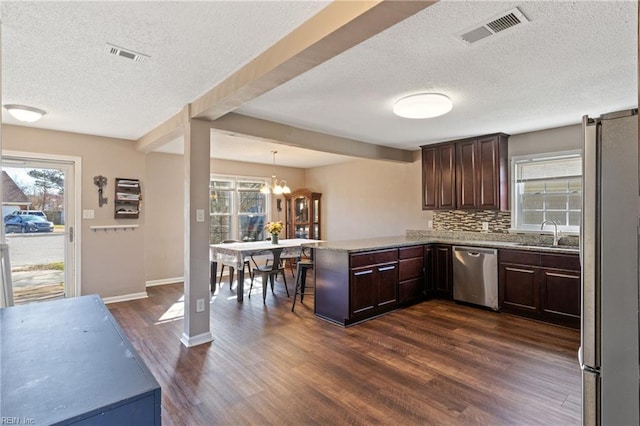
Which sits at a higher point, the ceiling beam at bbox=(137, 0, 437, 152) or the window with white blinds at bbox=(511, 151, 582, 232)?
the ceiling beam at bbox=(137, 0, 437, 152)

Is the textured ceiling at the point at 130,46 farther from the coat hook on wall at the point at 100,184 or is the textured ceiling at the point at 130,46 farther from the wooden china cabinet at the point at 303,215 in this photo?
→ the wooden china cabinet at the point at 303,215

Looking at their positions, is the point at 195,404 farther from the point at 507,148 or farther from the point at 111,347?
the point at 507,148

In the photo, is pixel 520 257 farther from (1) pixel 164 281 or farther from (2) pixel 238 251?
(1) pixel 164 281

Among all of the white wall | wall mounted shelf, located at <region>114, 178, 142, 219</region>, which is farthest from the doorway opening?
the white wall

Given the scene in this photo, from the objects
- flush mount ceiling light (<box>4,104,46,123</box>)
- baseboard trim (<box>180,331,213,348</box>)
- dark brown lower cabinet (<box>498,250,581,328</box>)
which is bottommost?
baseboard trim (<box>180,331,213,348</box>)

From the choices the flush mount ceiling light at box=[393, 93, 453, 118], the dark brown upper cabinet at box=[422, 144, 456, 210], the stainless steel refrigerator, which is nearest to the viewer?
the stainless steel refrigerator

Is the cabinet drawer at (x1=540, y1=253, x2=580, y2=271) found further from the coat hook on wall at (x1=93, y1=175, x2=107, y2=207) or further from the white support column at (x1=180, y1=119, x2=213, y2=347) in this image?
the coat hook on wall at (x1=93, y1=175, x2=107, y2=207)

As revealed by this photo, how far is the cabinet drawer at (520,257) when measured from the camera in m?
3.92

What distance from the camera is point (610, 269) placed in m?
1.22

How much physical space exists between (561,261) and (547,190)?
1154 mm

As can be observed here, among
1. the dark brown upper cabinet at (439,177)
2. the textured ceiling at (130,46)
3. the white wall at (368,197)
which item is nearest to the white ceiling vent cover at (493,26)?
the textured ceiling at (130,46)

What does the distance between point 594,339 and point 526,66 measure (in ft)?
6.72

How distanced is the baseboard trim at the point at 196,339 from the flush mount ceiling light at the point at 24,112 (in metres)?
2.73

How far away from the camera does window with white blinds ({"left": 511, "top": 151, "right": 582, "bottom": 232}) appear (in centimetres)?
419
